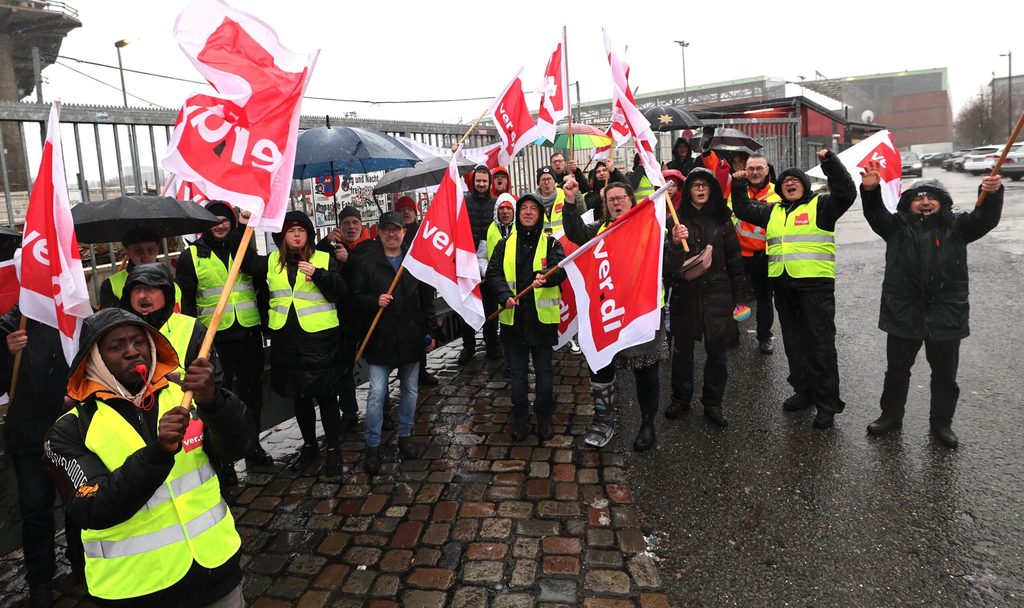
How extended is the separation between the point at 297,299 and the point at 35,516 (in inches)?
78.7

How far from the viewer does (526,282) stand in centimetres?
536

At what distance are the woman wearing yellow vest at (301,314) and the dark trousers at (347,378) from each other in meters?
0.14

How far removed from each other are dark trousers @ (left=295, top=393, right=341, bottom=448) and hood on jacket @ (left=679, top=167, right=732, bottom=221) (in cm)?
328

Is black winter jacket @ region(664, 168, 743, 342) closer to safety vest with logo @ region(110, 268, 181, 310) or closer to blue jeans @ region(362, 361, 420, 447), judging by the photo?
blue jeans @ region(362, 361, 420, 447)

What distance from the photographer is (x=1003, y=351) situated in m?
6.70

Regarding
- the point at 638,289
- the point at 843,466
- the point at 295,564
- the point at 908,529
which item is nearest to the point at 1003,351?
the point at 843,466

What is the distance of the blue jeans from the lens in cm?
504

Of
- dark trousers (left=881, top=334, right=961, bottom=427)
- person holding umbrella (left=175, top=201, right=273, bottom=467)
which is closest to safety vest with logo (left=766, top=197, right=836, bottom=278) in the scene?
dark trousers (left=881, top=334, right=961, bottom=427)

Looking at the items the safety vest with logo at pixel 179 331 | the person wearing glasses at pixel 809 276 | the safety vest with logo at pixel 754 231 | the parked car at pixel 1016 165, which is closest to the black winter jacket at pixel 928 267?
the person wearing glasses at pixel 809 276

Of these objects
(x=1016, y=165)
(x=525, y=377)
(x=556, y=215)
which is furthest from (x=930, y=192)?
(x=1016, y=165)

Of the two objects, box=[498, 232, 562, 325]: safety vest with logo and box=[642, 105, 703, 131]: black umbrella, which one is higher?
box=[642, 105, 703, 131]: black umbrella

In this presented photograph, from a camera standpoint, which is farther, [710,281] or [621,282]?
[710,281]

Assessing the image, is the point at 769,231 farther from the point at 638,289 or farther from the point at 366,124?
the point at 366,124

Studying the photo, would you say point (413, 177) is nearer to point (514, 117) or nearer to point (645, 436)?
point (514, 117)
